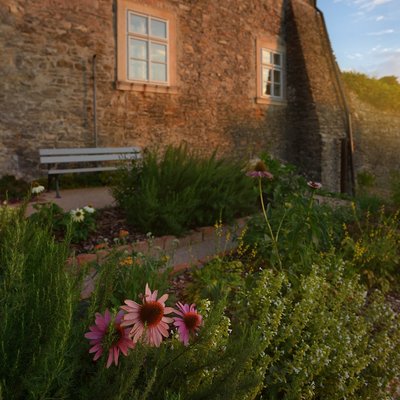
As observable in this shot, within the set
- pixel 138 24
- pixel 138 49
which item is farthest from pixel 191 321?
pixel 138 24

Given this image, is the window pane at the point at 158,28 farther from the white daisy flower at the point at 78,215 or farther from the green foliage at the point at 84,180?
the white daisy flower at the point at 78,215

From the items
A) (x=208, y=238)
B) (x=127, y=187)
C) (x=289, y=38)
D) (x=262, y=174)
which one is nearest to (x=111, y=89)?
(x=127, y=187)

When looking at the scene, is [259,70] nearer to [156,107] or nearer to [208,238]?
[156,107]

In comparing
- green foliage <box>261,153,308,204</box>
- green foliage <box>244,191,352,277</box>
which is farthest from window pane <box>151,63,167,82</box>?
green foliage <box>244,191,352,277</box>

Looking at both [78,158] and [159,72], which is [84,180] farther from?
[159,72]

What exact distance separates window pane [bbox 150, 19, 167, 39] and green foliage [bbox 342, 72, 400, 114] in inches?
302

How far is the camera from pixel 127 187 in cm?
419

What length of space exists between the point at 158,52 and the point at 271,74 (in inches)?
157

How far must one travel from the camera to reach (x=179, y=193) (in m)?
3.97

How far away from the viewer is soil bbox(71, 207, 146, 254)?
10.8 ft

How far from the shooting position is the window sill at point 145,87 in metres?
7.36

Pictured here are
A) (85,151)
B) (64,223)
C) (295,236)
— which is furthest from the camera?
(85,151)

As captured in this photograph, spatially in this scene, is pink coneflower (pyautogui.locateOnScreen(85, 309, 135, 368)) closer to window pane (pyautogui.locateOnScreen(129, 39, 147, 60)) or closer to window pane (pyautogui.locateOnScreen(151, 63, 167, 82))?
window pane (pyautogui.locateOnScreen(129, 39, 147, 60))

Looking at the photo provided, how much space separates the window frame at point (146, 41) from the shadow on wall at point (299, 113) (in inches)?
167
